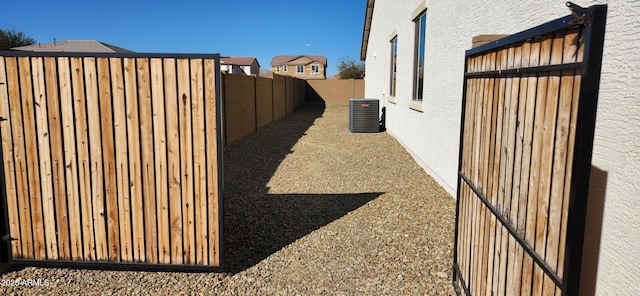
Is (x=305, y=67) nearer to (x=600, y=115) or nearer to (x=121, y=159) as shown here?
(x=121, y=159)

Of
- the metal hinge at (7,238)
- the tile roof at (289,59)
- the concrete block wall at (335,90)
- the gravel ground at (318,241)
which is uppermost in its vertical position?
the tile roof at (289,59)

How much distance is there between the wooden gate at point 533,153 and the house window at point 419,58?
555 cm

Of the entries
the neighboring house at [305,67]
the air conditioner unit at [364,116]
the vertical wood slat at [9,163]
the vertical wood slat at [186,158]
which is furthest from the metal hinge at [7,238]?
the neighboring house at [305,67]

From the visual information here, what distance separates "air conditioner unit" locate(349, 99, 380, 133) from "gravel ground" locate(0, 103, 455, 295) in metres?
5.21

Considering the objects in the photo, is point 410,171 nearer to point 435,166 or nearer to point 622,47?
point 435,166

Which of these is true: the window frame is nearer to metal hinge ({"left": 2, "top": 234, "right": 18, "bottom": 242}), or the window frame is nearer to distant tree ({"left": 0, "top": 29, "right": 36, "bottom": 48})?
metal hinge ({"left": 2, "top": 234, "right": 18, "bottom": 242})

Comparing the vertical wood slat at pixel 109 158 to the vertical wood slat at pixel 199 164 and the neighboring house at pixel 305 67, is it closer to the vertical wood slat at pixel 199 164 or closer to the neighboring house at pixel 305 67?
the vertical wood slat at pixel 199 164

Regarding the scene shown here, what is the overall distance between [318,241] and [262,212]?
1.22 metres

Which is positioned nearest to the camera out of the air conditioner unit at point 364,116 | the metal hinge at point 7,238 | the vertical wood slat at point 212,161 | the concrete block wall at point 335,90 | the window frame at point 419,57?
the vertical wood slat at point 212,161

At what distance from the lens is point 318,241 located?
443cm

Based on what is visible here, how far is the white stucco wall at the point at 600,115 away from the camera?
6.49 ft

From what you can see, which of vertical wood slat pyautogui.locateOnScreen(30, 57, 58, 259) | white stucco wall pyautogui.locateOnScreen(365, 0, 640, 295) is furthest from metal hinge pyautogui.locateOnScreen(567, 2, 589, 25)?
vertical wood slat pyautogui.locateOnScreen(30, 57, 58, 259)

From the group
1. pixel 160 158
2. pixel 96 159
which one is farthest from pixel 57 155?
pixel 160 158

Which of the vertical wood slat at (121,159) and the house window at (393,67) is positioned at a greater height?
the house window at (393,67)
